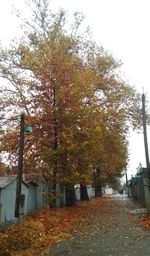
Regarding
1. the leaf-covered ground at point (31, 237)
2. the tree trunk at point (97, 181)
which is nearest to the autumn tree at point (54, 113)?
the leaf-covered ground at point (31, 237)

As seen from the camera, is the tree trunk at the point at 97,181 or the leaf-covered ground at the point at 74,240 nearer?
the leaf-covered ground at the point at 74,240

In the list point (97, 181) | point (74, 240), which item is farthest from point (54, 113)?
point (97, 181)

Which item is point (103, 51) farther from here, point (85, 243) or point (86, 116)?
point (85, 243)

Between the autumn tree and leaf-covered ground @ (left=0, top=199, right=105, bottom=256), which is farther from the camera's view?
the autumn tree

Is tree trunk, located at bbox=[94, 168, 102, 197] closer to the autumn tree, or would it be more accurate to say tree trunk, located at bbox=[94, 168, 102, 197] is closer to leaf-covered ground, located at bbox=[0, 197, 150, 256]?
the autumn tree

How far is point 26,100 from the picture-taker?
29875 millimetres

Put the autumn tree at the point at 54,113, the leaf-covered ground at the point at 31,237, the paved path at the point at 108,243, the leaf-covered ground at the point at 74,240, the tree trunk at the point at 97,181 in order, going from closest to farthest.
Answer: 1. the paved path at the point at 108,243
2. the leaf-covered ground at the point at 74,240
3. the leaf-covered ground at the point at 31,237
4. the autumn tree at the point at 54,113
5. the tree trunk at the point at 97,181

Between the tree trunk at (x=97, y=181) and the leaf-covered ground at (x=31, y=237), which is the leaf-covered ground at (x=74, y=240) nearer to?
the leaf-covered ground at (x=31, y=237)

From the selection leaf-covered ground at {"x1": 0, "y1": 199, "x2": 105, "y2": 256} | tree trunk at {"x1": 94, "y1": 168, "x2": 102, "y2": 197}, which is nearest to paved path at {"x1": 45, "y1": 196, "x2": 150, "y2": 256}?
leaf-covered ground at {"x1": 0, "y1": 199, "x2": 105, "y2": 256}

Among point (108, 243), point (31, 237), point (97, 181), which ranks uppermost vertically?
point (97, 181)

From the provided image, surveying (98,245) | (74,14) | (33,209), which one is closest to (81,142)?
(33,209)

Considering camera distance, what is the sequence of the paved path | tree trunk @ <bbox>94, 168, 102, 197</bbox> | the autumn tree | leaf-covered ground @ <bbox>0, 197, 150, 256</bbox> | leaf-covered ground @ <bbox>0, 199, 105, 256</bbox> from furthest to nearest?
tree trunk @ <bbox>94, 168, 102, 197</bbox>
the autumn tree
leaf-covered ground @ <bbox>0, 199, 105, 256</bbox>
leaf-covered ground @ <bbox>0, 197, 150, 256</bbox>
the paved path

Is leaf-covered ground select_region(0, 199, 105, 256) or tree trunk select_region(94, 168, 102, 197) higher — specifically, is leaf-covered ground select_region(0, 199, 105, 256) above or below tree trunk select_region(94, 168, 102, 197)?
below

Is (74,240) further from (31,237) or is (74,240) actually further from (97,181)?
(97,181)
